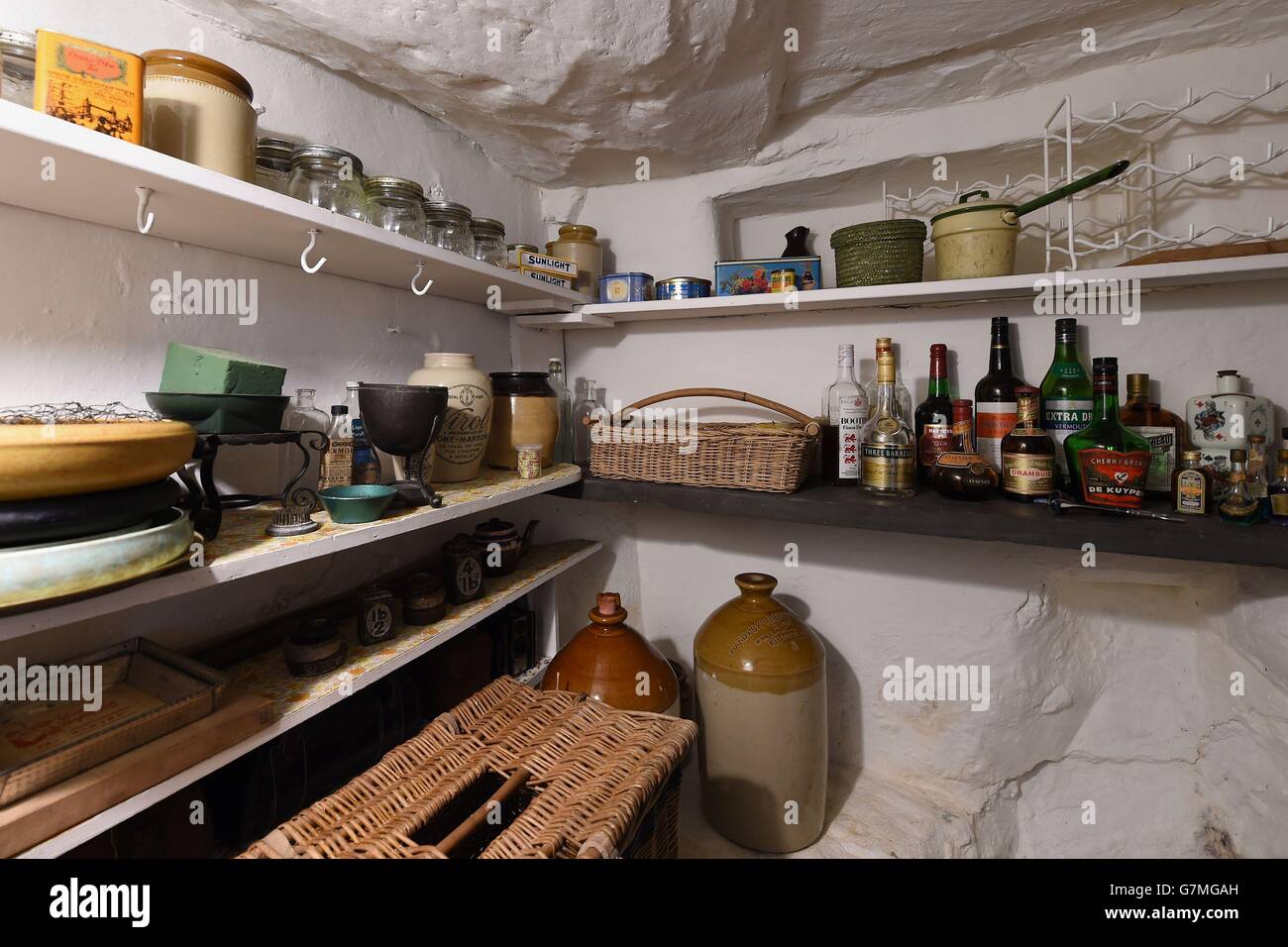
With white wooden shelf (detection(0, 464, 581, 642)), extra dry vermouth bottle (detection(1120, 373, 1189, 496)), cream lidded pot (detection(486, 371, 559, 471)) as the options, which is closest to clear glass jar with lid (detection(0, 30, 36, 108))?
white wooden shelf (detection(0, 464, 581, 642))

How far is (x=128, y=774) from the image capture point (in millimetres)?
639

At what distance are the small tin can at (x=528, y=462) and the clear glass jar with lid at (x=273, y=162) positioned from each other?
61cm

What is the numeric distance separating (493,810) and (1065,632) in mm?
1353

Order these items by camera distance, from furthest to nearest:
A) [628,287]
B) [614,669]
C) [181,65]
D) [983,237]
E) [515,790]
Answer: [628,287] → [614,669] → [983,237] → [515,790] → [181,65]

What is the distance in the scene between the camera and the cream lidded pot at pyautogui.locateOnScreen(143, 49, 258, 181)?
27.8 inches

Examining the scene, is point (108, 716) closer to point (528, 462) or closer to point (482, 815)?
point (482, 815)

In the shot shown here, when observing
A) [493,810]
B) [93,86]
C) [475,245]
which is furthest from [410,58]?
[493,810]

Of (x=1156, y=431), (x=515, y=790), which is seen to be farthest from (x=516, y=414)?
(x=1156, y=431)

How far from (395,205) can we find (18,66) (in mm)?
473

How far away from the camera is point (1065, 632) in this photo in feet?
4.57

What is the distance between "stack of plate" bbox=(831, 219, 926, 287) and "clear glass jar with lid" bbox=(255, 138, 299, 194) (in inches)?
41.6

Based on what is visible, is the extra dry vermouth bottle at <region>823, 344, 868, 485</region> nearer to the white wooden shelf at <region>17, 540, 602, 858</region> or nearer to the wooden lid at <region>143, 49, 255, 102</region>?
the white wooden shelf at <region>17, 540, 602, 858</region>

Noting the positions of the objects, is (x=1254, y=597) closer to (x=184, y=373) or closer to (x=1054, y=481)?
(x=1054, y=481)
